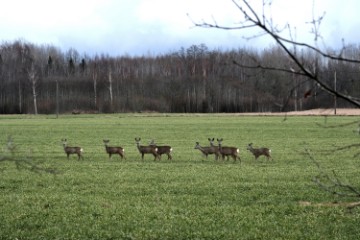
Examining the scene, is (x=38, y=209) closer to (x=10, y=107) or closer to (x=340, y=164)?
(x=340, y=164)

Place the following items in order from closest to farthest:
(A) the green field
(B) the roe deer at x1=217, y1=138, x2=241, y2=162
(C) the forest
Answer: (A) the green field
(B) the roe deer at x1=217, y1=138, x2=241, y2=162
(C) the forest

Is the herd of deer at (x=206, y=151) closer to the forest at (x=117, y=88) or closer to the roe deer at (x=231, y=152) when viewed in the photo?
the roe deer at (x=231, y=152)

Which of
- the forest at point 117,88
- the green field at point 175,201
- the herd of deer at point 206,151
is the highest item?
the forest at point 117,88

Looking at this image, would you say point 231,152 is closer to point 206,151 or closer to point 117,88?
point 206,151

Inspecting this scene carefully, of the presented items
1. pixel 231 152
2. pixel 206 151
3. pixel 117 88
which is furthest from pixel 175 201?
pixel 117 88

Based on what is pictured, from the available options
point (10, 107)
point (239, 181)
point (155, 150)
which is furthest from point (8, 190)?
point (10, 107)

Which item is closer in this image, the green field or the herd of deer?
the green field

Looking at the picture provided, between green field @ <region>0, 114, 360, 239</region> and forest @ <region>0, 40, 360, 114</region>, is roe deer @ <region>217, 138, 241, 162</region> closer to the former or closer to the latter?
green field @ <region>0, 114, 360, 239</region>

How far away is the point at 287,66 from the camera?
12.5 feet

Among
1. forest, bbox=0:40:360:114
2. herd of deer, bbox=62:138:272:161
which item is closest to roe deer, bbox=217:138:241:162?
herd of deer, bbox=62:138:272:161

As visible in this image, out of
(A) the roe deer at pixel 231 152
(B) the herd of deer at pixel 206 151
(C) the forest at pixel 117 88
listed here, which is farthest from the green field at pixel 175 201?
(C) the forest at pixel 117 88

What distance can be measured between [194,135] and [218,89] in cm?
6851

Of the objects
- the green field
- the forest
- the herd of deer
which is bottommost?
the green field

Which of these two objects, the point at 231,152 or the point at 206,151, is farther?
the point at 206,151
